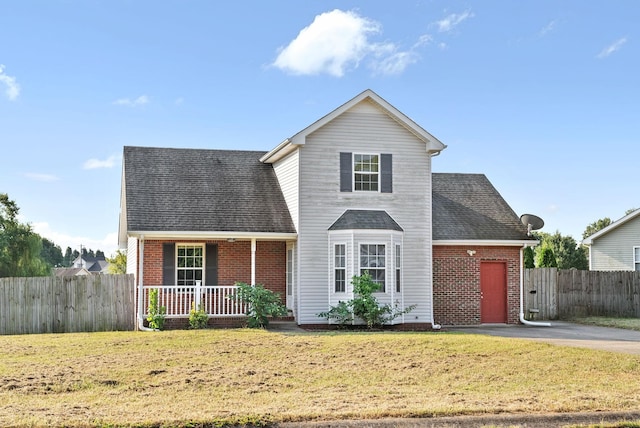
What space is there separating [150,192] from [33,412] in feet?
44.9

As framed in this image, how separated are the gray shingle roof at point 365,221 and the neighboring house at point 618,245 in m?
15.7

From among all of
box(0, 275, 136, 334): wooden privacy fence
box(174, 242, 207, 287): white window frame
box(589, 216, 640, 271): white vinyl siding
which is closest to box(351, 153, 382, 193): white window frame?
box(174, 242, 207, 287): white window frame

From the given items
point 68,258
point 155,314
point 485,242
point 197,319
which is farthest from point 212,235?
point 68,258

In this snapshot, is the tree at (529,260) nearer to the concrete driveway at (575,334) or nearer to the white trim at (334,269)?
the concrete driveway at (575,334)

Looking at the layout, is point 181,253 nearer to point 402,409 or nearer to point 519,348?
point 519,348

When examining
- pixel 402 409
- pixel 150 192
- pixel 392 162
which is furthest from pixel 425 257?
pixel 402 409

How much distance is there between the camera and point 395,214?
23.8 meters

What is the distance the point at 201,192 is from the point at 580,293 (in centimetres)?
1576

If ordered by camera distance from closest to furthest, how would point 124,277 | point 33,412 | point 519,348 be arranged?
point 33,412
point 519,348
point 124,277

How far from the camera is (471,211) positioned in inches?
1063

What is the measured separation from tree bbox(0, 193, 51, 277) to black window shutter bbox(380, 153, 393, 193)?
121ft

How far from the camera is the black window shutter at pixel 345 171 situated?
23547 millimetres

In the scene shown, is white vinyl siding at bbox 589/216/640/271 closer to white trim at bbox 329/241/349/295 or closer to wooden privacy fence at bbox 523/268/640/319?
wooden privacy fence at bbox 523/268/640/319

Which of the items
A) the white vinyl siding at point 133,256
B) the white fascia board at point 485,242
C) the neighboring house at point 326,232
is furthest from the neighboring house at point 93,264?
the white fascia board at point 485,242
